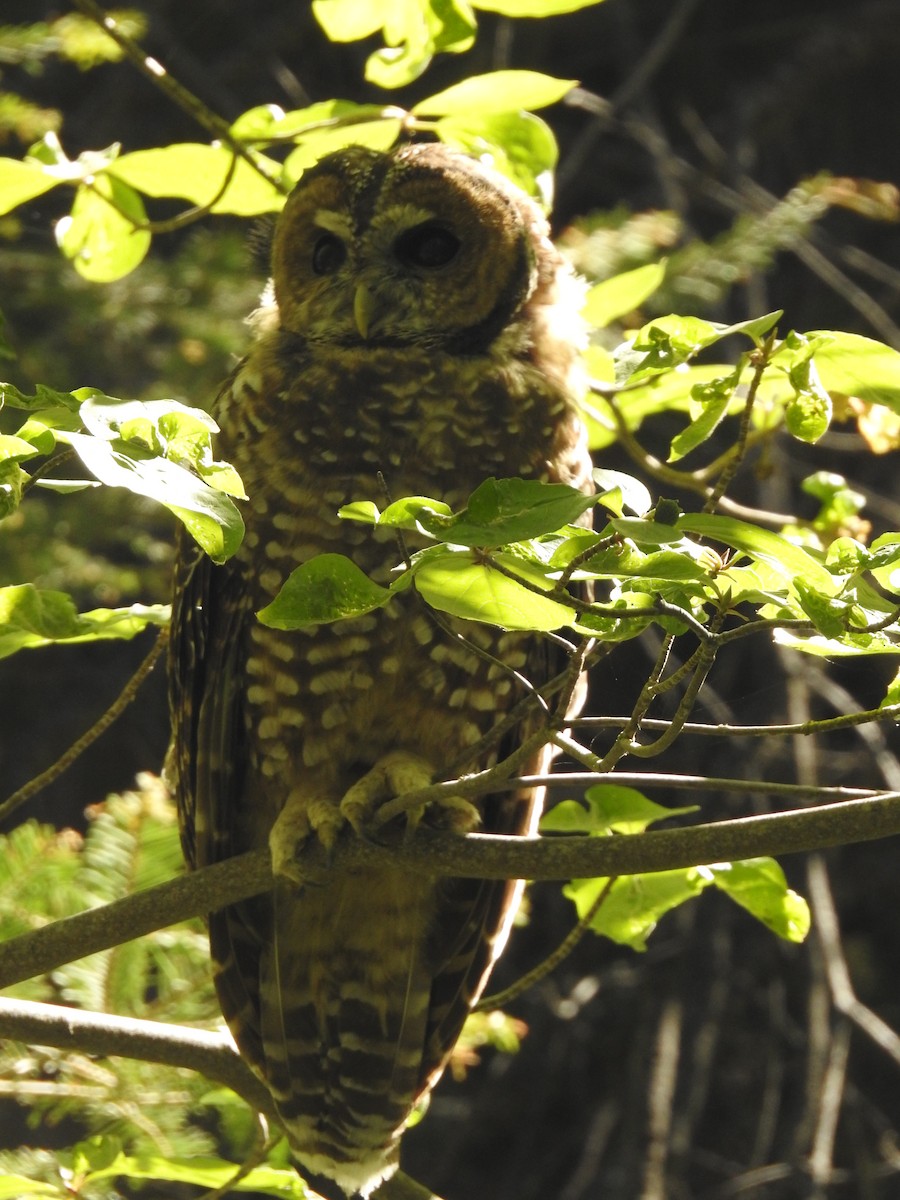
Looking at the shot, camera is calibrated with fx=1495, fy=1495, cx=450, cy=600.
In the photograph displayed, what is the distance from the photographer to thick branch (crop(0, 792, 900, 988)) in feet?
4.41

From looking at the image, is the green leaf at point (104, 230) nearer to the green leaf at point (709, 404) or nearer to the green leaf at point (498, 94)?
the green leaf at point (498, 94)

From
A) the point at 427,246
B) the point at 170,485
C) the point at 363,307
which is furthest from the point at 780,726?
the point at 427,246

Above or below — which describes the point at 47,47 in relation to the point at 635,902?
above

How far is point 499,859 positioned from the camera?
1.54 metres

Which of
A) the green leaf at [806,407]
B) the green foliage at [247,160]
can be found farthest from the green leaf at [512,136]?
the green leaf at [806,407]

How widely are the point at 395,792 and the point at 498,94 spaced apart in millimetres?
950

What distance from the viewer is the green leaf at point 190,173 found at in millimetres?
1992

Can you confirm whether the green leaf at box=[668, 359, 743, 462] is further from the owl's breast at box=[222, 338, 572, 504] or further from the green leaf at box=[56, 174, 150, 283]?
the green leaf at box=[56, 174, 150, 283]

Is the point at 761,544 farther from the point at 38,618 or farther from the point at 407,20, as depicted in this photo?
the point at 407,20

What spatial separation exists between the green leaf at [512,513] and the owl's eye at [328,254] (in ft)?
5.07

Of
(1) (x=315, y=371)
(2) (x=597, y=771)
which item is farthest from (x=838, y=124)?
(2) (x=597, y=771)

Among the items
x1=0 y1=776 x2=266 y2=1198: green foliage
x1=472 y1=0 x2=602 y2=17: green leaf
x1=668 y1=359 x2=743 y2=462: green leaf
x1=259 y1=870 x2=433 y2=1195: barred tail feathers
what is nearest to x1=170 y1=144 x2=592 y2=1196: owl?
x1=259 y1=870 x2=433 y2=1195: barred tail feathers

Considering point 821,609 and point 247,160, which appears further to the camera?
point 247,160

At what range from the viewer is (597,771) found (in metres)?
1.44
